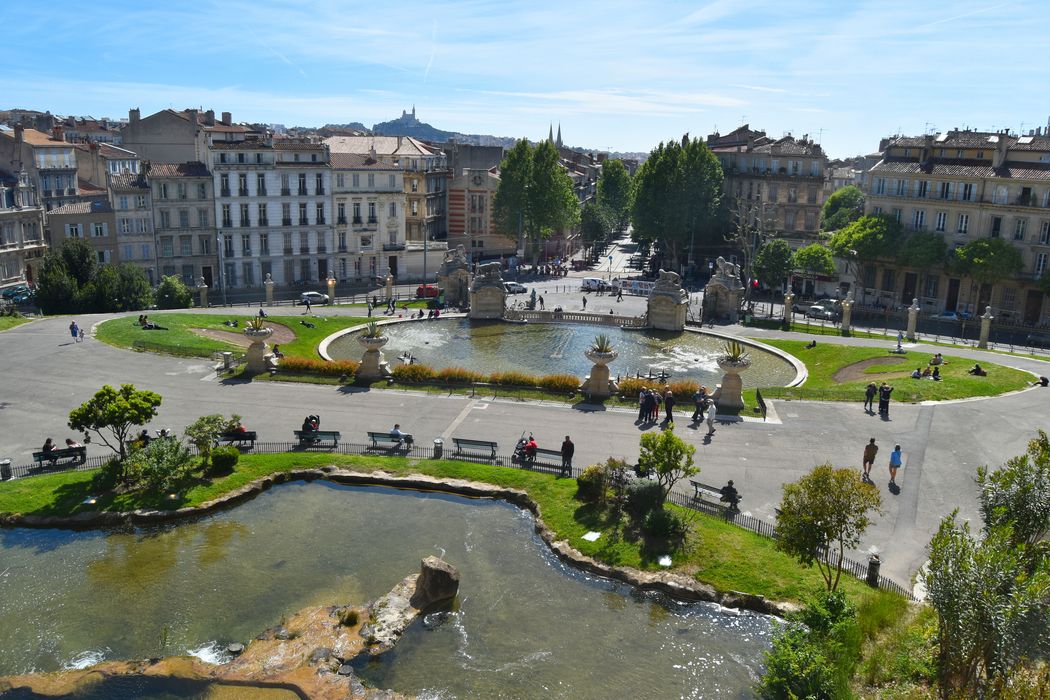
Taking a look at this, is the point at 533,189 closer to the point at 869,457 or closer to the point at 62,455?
the point at 869,457

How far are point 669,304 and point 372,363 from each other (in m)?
25.9

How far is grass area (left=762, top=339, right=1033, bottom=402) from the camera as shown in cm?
4194

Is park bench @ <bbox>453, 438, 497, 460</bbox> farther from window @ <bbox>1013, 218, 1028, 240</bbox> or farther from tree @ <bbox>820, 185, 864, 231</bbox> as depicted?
tree @ <bbox>820, 185, 864, 231</bbox>

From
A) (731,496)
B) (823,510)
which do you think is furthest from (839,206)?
(823,510)

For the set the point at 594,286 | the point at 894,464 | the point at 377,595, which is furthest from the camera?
the point at 594,286

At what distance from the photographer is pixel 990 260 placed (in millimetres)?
68625

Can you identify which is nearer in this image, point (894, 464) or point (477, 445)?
point (894, 464)

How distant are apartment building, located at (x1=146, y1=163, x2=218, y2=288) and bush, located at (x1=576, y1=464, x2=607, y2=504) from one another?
63.5 m

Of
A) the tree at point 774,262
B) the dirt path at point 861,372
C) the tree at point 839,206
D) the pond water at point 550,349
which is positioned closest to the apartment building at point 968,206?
the tree at point 774,262

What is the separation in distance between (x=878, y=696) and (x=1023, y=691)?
17.7 ft

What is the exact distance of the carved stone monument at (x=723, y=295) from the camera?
216 ft

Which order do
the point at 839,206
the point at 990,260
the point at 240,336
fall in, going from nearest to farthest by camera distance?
the point at 240,336 < the point at 990,260 < the point at 839,206

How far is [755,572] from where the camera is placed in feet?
80.7

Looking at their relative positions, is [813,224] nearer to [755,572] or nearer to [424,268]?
[424,268]
